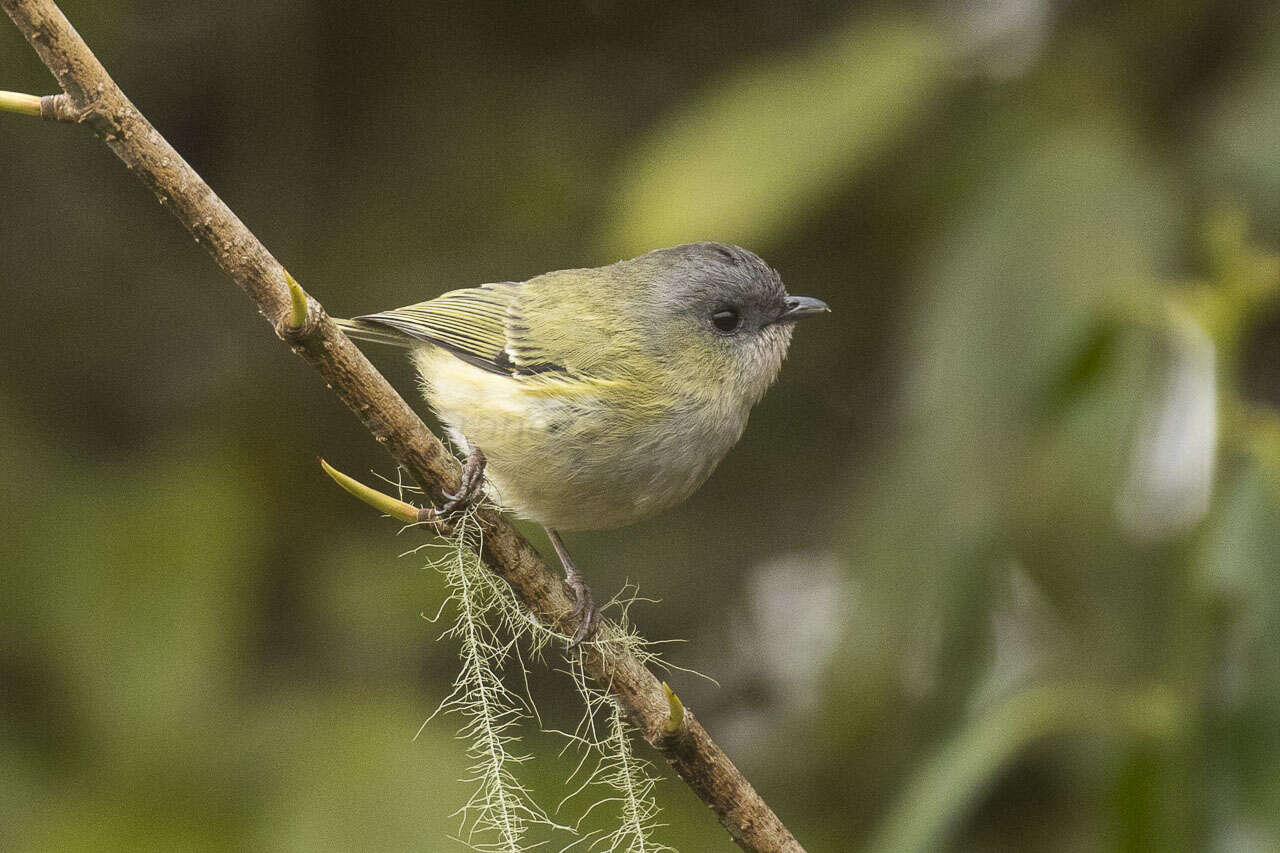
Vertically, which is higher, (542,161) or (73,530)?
(542,161)

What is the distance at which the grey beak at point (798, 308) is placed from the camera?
6.75 ft

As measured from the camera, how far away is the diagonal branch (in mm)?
1163

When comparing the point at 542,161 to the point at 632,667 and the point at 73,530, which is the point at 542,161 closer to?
the point at 73,530

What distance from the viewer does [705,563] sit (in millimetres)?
3797

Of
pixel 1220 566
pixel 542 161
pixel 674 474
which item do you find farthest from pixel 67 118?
pixel 542 161

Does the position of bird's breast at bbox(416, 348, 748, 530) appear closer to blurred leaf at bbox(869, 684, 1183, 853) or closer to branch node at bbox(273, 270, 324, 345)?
branch node at bbox(273, 270, 324, 345)

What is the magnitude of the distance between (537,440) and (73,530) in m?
1.92

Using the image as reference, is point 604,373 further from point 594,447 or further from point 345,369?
point 345,369

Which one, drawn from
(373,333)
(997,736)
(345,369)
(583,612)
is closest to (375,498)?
(345,369)

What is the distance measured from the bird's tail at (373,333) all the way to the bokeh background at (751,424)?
720mm

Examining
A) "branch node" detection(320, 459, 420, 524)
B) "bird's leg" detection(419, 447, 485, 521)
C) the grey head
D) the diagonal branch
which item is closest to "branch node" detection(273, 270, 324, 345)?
the diagonal branch

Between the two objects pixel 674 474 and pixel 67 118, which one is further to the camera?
pixel 674 474

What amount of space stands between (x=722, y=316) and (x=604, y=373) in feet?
0.74

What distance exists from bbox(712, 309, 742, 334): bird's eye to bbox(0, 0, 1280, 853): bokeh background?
1.96ft
